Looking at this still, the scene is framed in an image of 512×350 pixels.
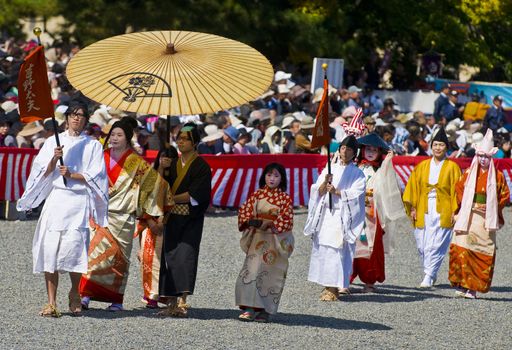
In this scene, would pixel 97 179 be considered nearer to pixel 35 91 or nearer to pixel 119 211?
pixel 119 211

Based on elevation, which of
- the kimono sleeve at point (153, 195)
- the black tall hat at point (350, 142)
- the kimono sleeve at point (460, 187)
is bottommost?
the kimono sleeve at point (460, 187)

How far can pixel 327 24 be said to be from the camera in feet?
96.7

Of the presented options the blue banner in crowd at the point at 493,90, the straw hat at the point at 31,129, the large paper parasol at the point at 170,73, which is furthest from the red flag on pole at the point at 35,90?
the blue banner in crowd at the point at 493,90

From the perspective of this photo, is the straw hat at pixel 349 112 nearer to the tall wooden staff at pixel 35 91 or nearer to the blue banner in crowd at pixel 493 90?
the blue banner in crowd at pixel 493 90

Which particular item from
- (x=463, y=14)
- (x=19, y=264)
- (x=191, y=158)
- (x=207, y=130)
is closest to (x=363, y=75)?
(x=463, y=14)

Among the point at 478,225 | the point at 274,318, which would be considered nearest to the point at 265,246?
the point at 274,318

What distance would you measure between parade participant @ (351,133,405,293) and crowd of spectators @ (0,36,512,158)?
12.2 inches

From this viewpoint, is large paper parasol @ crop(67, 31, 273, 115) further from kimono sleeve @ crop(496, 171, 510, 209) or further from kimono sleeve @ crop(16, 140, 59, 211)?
kimono sleeve @ crop(496, 171, 510, 209)

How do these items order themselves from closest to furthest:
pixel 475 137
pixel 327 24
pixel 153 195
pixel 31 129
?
pixel 153 195 < pixel 31 129 < pixel 475 137 < pixel 327 24

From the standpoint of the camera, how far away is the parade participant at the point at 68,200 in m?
9.62

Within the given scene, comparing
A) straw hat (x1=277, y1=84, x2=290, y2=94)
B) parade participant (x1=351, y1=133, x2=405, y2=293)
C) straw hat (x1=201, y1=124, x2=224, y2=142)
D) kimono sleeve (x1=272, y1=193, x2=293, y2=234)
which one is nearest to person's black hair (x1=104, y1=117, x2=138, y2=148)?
kimono sleeve (x1=272, y1=193, x2=293, y2=234)

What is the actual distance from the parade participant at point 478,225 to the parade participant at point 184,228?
3484 millimetres

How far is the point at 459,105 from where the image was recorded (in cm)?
2738

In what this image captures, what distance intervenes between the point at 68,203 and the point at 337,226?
3003mm
